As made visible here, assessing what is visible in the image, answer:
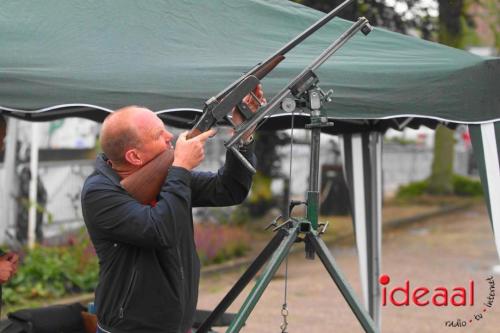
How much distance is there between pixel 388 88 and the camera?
425cm

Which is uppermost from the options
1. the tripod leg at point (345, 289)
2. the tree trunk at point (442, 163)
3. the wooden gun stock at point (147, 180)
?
the tree trunk at point (442, 163)

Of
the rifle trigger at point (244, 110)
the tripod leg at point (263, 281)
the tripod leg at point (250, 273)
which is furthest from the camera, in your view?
the tripod leg at point (250, 273)

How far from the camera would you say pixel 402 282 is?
9.84 meters

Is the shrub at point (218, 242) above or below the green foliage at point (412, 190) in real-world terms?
below

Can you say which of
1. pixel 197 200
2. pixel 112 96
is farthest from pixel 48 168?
pixel 197 200

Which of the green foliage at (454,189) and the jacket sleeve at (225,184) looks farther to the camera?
the green foliage at (454,189)

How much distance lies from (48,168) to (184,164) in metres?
7.54

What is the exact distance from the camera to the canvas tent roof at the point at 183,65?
4.12m

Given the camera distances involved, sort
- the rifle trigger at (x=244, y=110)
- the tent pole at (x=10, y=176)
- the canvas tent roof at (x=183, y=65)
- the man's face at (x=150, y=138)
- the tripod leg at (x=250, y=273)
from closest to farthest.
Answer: the man's face at (x=150, y=138)
the rifle trigger at (x=244, y=110)
the tripod leg at (x=250, y=273)
the canvas tent roof at (x=183, y=65)
the tent pole at (x=10, y=176)

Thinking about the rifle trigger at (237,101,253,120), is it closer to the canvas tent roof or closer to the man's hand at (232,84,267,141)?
the man's hand at (232,84,267,141)

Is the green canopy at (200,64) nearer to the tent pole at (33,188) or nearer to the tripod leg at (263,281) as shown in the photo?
the tripod leg at (263,281)

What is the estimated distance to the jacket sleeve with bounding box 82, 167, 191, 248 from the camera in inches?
→ 115

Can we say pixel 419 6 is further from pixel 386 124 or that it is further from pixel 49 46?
pixel 49 46

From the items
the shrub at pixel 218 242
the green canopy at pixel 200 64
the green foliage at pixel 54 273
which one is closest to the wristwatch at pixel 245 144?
the green canopy at pixel 200 64
